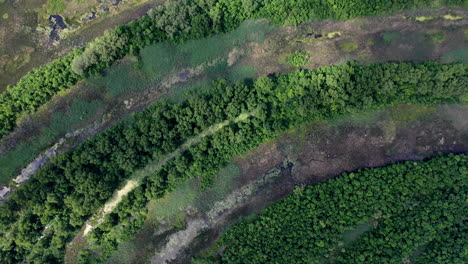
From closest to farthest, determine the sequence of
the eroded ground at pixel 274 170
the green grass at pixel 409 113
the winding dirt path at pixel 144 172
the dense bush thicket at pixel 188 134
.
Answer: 1. the dense bush thicket at pixel 188 134
2. the winding dirt path at pixel 144 172
3. the eroded ground at pixel 274 170
4. the green grass at pixel 409 113

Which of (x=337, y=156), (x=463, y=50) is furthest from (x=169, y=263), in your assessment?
(x=463, y=50)

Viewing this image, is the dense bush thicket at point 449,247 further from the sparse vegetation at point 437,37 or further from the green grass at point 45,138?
the green grass at point 45,138

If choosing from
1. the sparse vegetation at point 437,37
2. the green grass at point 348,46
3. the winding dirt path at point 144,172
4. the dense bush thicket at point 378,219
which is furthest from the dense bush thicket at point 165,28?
the dense bush thicket at point 378,219

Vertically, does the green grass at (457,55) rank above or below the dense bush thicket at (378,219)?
above

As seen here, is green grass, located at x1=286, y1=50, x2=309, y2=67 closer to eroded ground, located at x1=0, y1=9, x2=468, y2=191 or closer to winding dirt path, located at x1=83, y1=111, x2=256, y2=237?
eroded ground, located at x1=0, y1=9, x2=468, y2=191

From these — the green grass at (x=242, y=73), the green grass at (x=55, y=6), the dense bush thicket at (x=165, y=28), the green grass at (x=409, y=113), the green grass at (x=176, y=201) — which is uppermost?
the green grass at (x=55, y=6)

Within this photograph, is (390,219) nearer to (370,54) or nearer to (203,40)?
(370,54)

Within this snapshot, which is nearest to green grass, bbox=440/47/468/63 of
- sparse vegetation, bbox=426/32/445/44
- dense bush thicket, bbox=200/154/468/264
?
sparse vegetation, bbox=426/32/445/44
